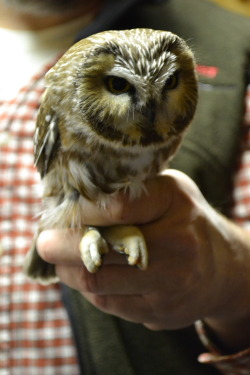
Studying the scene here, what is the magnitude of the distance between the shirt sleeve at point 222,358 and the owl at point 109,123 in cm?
31

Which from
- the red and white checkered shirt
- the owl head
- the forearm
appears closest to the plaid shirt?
the red and white checkered shirt

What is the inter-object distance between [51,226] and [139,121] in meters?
0.30

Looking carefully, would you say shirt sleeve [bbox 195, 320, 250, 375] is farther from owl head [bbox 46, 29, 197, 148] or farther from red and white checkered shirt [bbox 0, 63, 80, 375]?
owl head [bbox 46, 29, 197, 148]

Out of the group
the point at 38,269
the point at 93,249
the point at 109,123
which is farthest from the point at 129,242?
the point at 38,269

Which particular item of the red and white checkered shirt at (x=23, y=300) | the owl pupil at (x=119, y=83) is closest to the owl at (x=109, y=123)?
the owl pupil at (x=119, y=83)

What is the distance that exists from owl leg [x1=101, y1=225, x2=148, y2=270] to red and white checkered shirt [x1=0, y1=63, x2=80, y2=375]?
28 centimetres

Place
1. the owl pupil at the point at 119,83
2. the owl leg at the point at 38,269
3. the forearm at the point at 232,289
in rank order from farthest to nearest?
the owl leg at the point at 38,269 < the forearm at the point at 232,289 < the owl pupil at the point at 119,83

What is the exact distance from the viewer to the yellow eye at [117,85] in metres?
0.41

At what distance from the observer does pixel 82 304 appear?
0.83m

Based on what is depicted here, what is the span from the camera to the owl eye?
440 millimetres

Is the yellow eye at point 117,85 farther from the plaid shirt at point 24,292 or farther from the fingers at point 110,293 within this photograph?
the plaid shirt at point 24,292

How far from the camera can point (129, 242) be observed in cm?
58

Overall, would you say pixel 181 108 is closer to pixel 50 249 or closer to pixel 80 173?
pixel 80 173

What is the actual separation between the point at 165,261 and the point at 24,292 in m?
0.35
